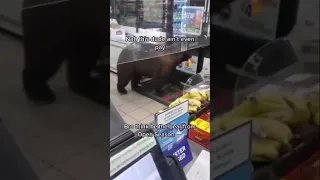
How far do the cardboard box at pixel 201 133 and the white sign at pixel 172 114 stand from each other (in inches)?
2.3

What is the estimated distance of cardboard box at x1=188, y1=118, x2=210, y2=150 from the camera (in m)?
0.86

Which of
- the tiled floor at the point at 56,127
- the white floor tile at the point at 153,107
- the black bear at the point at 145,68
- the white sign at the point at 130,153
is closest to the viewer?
the tiled floor at the point at 56,127

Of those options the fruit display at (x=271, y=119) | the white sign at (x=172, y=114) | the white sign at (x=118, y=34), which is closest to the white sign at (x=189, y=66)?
the white sign at (x=172, y=114)

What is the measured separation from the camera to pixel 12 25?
0.40m

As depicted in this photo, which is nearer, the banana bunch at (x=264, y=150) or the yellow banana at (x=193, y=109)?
the banana bunch at (x=264, y=150)

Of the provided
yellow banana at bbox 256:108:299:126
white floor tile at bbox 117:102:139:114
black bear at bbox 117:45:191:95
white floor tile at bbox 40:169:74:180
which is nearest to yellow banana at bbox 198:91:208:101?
black bear at bbox 117:45:191:95

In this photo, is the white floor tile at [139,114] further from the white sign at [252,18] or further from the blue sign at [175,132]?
the white sign at [252,18]

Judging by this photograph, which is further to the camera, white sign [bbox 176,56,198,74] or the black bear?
white sign [bbox 176,56,198,74]

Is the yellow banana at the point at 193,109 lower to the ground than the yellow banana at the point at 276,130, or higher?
lower

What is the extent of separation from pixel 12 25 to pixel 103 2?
5.6 inches

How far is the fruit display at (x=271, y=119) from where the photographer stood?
543 mm

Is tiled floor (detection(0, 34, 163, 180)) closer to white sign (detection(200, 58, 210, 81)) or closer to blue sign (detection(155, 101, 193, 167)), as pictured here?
blue sign (detection(155, 101, 193, 167))

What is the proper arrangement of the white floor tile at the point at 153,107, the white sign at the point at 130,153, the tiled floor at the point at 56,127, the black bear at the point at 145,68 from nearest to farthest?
the tiled floor at the point at 56,127 → the white sign at the point at 130,153 → the black bear at the point at 145,68 → the white floor tile at the point at 153,107

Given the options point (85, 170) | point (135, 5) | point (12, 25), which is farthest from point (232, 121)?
point (135, 5)
